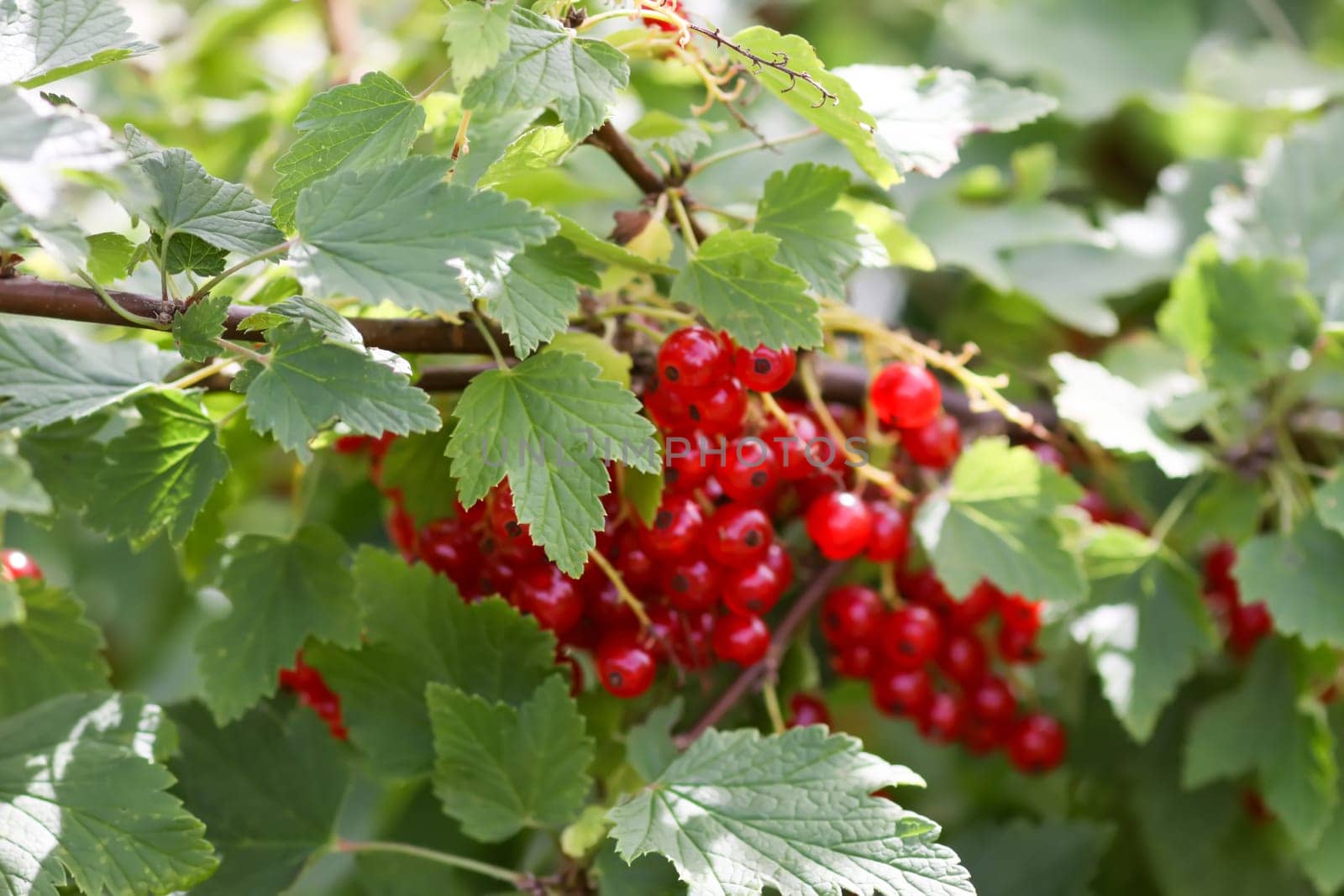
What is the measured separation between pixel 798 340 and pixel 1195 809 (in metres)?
0.82

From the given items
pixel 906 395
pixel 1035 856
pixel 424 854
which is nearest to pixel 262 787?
pixel 424 854

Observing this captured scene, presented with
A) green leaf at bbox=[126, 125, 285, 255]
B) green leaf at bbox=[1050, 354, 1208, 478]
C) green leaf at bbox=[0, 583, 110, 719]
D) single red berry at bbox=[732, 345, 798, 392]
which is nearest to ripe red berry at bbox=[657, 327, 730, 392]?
single red berry at bbox=[732, 345, 798, 392]

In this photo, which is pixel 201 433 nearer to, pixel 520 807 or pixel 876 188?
pixel 520 807

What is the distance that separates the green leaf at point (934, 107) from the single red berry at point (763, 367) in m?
0.16

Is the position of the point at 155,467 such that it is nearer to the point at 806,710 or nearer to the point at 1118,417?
the point at 806,710

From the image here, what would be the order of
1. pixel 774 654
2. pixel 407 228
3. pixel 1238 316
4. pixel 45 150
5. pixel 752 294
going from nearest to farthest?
1. pixel 45 150
2. pixel 407 228
3. pixel 752 294
4. pixel 774 654
5. pixel 1238 316

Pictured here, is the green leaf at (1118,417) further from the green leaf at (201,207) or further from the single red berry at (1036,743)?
the green leaf at (201,207)

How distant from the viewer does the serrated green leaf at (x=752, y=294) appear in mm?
746

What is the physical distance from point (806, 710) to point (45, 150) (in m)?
0.70

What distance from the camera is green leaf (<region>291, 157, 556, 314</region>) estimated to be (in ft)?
2.08

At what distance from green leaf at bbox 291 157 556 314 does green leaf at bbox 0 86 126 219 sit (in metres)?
0.12

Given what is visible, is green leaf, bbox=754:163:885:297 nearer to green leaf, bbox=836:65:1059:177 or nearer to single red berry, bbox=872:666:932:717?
green leaf, bbox=836:65:1059:177

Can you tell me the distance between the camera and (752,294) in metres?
0.76

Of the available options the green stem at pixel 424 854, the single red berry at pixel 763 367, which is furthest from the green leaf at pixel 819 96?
the green stem at pixel 424 854
